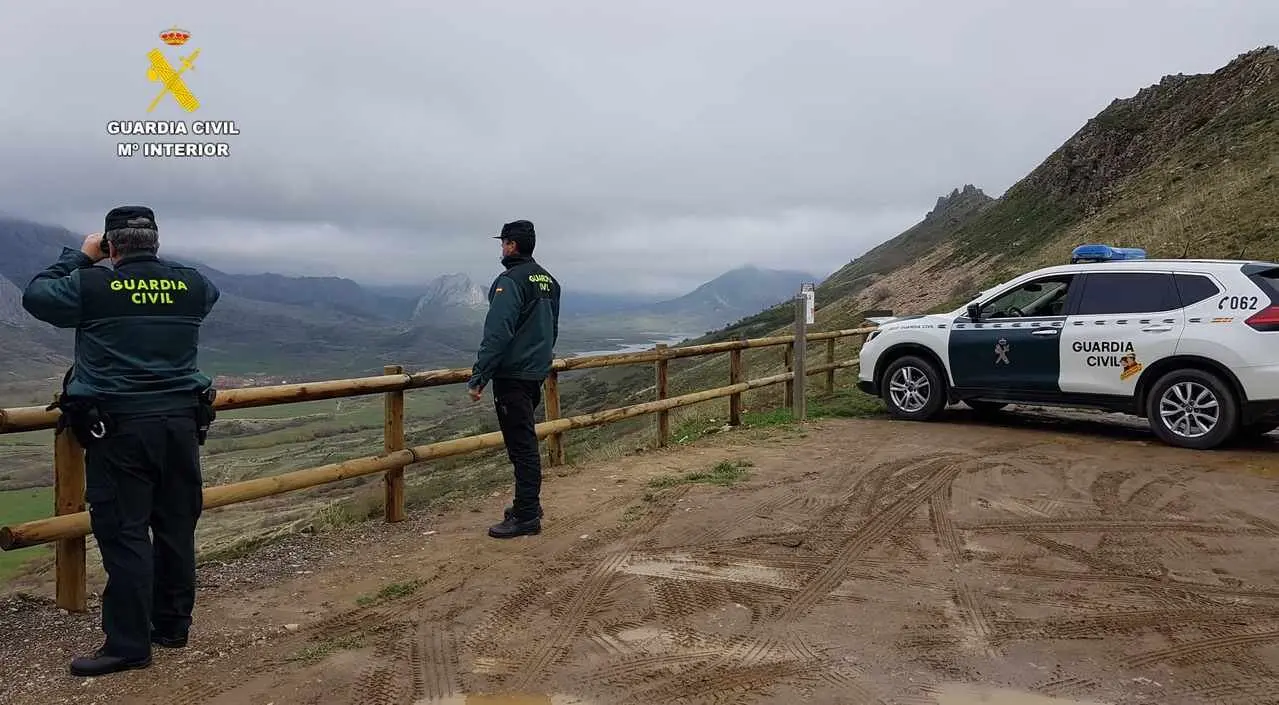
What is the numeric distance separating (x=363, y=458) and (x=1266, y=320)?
24.9 ft

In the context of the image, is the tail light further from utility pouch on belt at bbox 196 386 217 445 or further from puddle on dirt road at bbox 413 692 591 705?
utility pouch on belt at bbox 196 386 217 445

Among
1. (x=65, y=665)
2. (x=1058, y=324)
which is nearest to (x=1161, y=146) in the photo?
(x=1058, y=324)

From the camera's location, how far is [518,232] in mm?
5402

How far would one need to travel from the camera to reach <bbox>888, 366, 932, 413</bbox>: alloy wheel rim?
9633 millimetres

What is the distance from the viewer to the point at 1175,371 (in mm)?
7684

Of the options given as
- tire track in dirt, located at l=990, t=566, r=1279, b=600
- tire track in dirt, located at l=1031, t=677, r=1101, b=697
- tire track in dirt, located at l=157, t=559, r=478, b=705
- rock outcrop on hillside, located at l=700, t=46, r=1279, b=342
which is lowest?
tire track in dirt, located at l=157, t=559, r=478, b=705

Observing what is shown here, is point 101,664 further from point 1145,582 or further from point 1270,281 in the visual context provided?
point 1270,281

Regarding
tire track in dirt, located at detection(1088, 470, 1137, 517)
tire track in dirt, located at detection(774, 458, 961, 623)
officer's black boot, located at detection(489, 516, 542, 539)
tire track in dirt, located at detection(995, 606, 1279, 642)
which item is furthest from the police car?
officer's black boot, located at detection(489, 516, 542, 539)

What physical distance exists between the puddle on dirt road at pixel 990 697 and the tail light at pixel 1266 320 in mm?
5677

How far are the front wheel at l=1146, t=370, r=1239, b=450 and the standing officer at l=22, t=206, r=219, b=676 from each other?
809 cm

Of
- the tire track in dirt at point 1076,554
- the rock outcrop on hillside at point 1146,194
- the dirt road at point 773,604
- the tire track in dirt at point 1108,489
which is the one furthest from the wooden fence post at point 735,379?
the rock outcrop on hillside at point 1146,194

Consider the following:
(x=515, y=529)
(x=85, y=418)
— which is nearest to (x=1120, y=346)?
(x=515, y=529)

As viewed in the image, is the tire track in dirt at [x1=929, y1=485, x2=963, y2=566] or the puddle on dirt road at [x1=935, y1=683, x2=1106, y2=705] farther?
the tire track in dirt at [x1=929, y1=485, x2=963, y2=566]

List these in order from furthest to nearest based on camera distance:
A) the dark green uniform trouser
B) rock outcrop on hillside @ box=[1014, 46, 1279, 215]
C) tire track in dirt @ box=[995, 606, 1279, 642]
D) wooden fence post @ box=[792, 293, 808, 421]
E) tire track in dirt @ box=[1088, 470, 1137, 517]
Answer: rock outcrop on hillside @ box=[1014, 46, 1279, 215]
wooden fence post @ box=[792, 293, 808, 421]
tire track in dirt @ box=[1088, 470, 1137, 517]
tire track in dirt @ box=[995, 606, 1279, 642]
the dark green uniform trouser
